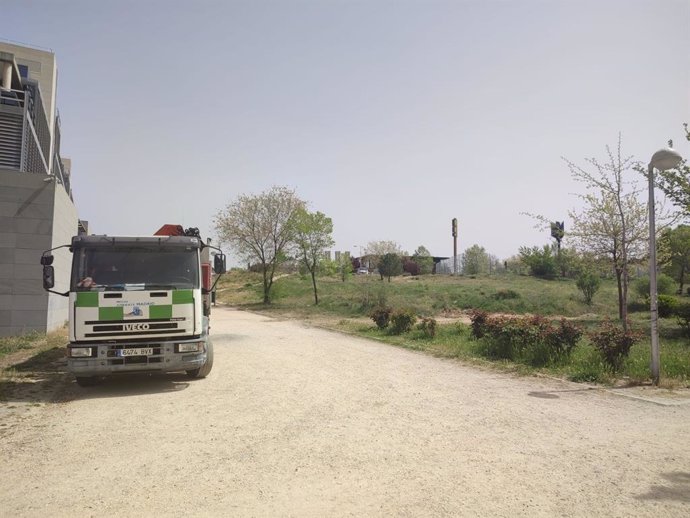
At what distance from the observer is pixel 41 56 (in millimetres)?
43906

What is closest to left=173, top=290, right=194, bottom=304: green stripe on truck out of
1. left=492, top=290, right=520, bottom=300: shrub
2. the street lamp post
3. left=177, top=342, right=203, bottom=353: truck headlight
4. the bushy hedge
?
left=177, top=342, right=203, bottom=353: truck headlight

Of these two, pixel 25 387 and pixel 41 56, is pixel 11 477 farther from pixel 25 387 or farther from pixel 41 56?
pixel 41 56

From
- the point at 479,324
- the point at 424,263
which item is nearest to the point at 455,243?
the point at 424,263

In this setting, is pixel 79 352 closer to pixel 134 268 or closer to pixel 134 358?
pixel 134 358

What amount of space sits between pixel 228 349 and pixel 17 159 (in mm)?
11912

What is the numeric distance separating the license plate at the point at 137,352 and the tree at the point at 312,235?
27.0 m

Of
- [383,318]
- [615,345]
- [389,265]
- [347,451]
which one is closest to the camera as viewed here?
[347,451]

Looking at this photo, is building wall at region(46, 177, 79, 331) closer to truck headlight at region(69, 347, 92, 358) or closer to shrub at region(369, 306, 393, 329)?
truck headlight at region(69, 347, 92, 358)

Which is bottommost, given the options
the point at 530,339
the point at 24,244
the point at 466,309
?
the point at 466,309

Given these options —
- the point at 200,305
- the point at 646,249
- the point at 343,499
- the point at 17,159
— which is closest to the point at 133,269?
the point at 200,305

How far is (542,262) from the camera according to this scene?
55.0 metres

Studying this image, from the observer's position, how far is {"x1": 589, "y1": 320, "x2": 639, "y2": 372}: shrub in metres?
8.91

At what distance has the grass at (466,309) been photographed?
905 centimetres

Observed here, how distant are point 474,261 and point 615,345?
192 ft
